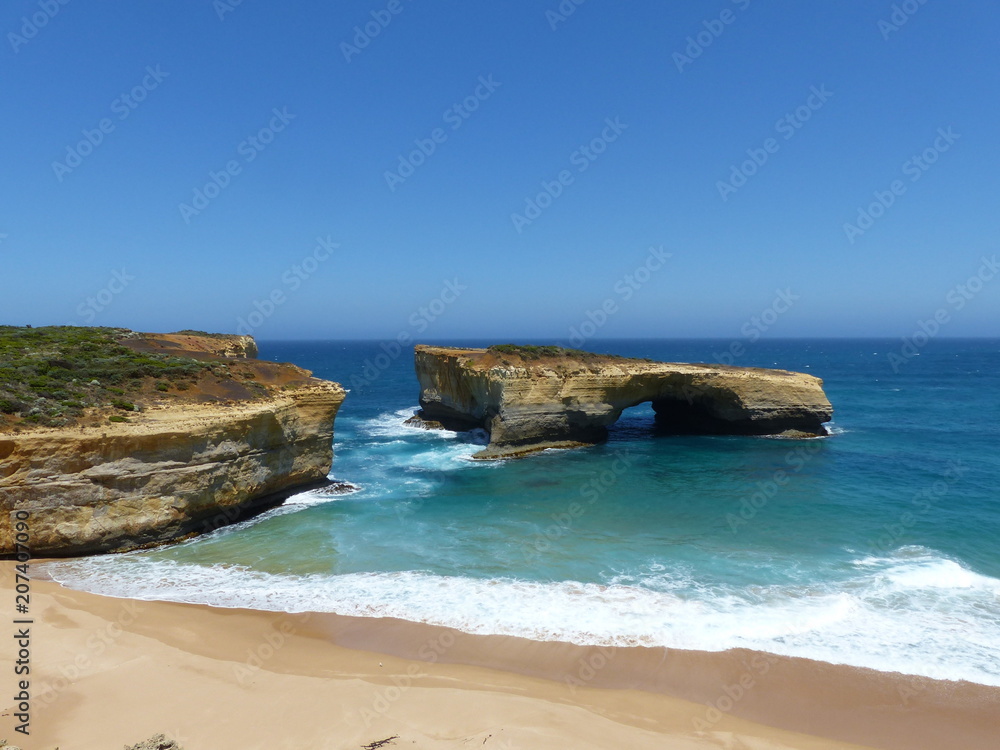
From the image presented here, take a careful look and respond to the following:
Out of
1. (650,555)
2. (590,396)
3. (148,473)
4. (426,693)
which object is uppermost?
(590,396)

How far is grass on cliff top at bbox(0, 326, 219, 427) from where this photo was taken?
15156 mm

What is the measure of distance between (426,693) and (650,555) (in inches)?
317

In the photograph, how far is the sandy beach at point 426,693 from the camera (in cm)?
866

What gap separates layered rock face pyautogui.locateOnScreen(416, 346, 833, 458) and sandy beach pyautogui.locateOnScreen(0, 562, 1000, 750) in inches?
675

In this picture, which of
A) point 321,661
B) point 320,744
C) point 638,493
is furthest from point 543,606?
point 638,493

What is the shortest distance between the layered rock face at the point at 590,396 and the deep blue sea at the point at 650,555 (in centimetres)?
279

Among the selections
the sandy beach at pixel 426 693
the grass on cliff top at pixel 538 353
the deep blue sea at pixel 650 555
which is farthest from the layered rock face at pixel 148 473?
the grass on cliff top at pixel 538 353

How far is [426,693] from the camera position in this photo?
9.76 metres

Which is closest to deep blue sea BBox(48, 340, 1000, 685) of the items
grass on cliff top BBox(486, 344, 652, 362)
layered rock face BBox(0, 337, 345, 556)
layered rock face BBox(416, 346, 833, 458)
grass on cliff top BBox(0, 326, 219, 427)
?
layered rock face BBox(0, 337, 345, 556)

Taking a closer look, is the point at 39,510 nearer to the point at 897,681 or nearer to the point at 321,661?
the point at 321,661

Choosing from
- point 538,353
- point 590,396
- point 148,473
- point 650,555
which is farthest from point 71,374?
point 590,396

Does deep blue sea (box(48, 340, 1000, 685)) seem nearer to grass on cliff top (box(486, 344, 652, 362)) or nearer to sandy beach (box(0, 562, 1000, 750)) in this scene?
sandy beach (box(0, 562, 1000, 750))

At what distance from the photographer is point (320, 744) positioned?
835 cm

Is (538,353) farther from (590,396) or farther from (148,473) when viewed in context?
(148,473)
